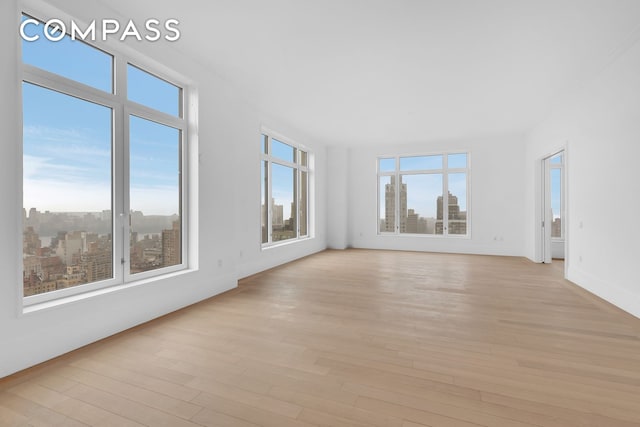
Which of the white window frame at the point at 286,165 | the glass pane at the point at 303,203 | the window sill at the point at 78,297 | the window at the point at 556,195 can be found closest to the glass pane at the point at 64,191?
the window sill at the point at 78,297

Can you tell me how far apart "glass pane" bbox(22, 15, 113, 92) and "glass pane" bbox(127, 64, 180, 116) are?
227 mm

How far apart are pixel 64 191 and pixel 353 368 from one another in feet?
9.57

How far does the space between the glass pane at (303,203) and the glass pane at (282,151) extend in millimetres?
690

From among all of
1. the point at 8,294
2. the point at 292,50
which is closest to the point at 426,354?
the point at 8,294

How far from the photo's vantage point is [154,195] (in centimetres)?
344

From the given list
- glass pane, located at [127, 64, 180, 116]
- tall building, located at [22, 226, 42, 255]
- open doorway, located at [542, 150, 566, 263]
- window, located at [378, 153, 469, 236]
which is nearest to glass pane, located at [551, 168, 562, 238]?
open doorway, located at [542, 150, 566, 263]

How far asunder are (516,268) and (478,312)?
331cm

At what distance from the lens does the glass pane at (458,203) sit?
318 inches

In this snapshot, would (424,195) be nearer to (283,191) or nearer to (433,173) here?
(433,173)

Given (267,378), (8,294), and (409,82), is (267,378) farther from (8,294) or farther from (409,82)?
(409,82)

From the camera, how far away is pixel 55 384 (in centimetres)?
198

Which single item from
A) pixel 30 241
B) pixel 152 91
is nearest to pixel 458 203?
pixel 152 91

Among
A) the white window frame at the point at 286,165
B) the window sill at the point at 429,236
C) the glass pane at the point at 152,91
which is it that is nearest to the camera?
the glass pane at the point at 152,91

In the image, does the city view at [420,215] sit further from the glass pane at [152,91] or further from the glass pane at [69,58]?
the glass pane at [69,58]
